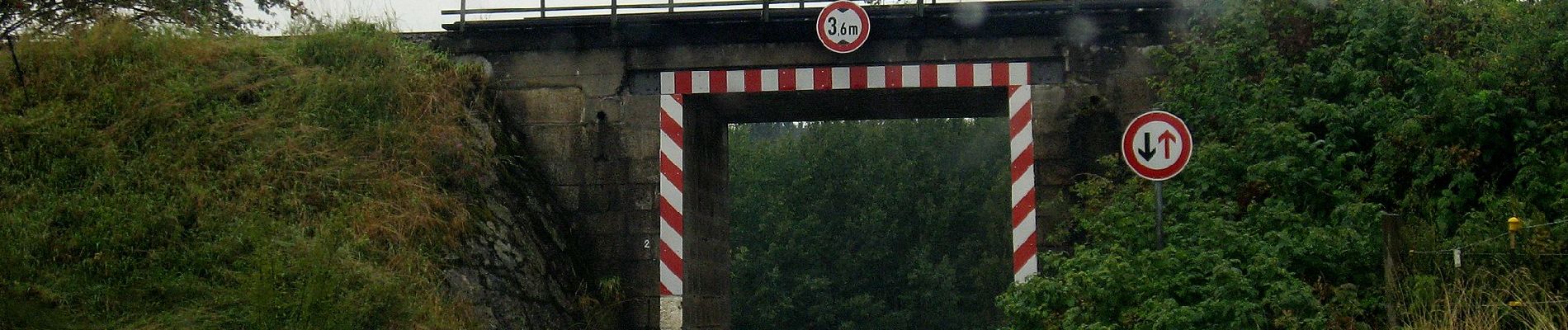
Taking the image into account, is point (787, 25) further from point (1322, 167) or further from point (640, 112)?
point (1322, 167)

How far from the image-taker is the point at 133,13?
15430 millimetres

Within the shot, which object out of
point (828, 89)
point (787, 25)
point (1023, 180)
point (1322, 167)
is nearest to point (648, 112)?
point (787, 25)

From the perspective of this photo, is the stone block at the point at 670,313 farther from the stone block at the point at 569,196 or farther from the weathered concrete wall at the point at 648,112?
the stone block at the point at 569,196

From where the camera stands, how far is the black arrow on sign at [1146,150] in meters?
10.7

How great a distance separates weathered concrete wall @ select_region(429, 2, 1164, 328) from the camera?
14.5 m

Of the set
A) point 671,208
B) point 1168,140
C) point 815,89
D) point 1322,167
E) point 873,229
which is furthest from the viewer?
point 873,229

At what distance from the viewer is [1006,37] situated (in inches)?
579

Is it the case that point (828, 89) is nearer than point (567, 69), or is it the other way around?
point (828, 89)

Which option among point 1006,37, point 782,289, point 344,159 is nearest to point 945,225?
point 782,289

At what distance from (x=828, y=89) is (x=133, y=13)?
730 centimetres

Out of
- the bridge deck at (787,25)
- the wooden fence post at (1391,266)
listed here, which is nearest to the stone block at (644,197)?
the bridge deck at (787,25)

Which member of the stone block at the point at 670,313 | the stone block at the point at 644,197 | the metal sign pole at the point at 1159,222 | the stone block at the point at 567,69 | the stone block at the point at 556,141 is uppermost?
the stone block at the point at 567,69

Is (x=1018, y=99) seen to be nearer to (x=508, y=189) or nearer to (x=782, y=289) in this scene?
(x=508, y=189)

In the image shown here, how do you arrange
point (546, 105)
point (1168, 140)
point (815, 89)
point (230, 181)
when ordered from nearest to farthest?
point (1168, 140) → point (230, 181) → point (815, 89) → point (546, 105)
